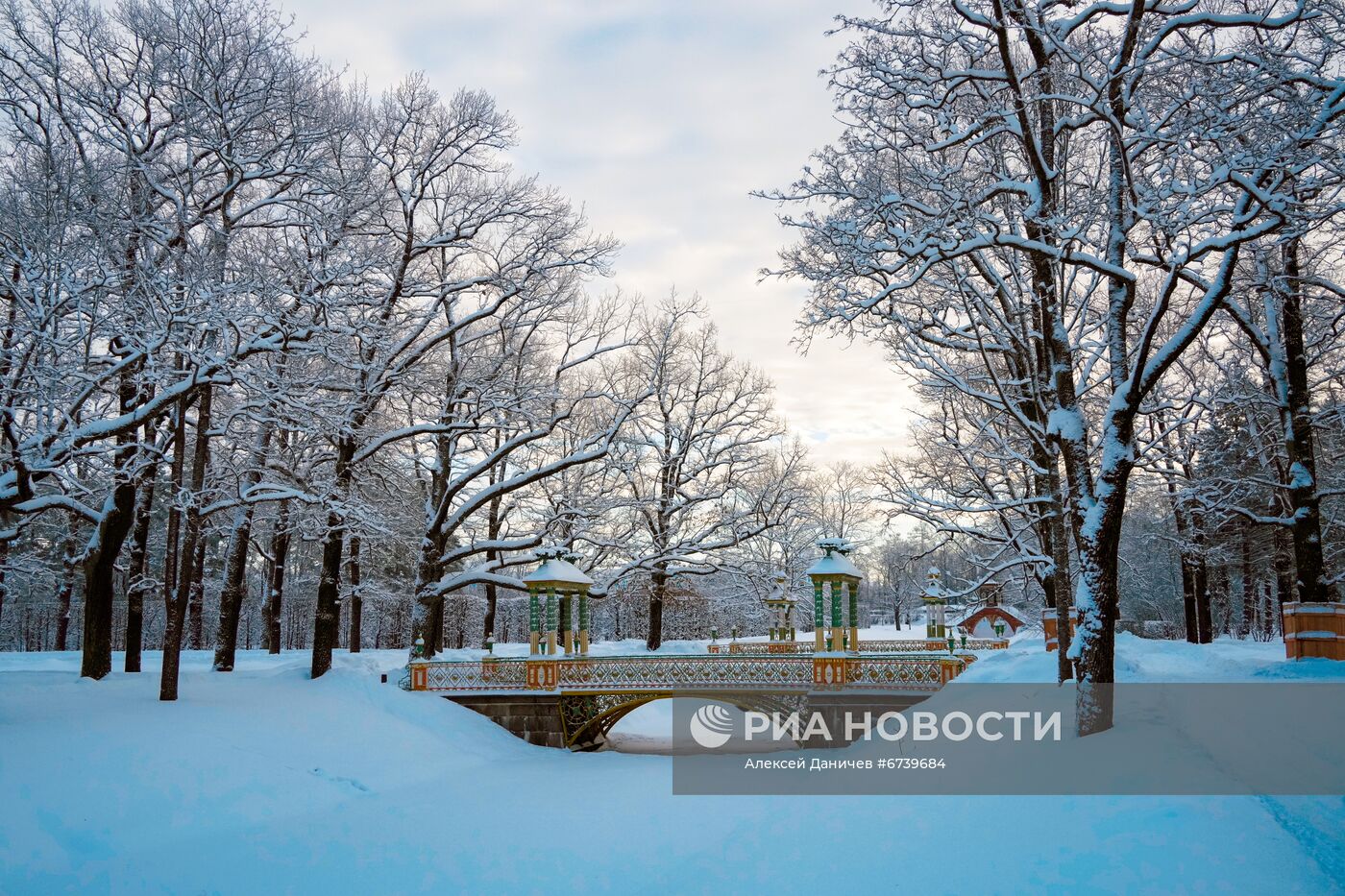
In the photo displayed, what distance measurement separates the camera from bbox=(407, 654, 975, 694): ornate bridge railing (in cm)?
1698

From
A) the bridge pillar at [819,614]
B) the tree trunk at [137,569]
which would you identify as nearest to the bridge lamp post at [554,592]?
the bridge pillar at [819,614]

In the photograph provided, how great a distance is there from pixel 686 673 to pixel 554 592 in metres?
4.78

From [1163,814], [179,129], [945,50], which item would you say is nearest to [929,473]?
[945,50]

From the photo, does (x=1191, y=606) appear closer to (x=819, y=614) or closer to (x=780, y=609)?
(x=780, y=609)

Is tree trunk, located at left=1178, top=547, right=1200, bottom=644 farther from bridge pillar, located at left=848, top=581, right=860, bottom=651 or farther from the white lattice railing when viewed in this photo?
the white lattice railing

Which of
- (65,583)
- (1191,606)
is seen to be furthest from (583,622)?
(65,583)

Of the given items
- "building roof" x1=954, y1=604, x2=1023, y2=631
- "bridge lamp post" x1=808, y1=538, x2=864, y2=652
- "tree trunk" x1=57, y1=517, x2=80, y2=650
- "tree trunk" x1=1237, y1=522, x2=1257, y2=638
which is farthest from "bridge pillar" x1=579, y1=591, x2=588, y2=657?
"building roof" x1=954, y1=604, x2=1023, y2=631

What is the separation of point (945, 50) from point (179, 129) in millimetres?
13741

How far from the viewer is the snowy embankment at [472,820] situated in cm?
689

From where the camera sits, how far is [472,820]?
1264 centimetres

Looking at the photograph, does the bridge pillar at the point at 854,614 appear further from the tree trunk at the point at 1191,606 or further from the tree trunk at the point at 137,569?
the tree trunk at the point at 137,569

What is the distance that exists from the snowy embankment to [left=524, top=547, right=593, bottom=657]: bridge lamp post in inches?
189

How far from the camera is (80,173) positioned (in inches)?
541

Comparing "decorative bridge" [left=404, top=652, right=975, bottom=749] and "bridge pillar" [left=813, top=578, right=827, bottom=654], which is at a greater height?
"bridge pillar" [left=813, top=578, right=827, bottom=654]
